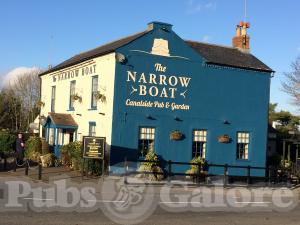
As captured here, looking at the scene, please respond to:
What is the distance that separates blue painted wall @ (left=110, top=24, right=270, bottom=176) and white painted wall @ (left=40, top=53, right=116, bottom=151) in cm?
46

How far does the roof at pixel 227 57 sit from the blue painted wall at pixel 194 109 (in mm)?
347

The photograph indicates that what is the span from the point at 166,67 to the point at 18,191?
11.5 m

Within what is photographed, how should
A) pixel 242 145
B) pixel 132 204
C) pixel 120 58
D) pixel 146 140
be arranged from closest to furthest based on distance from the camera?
pixel 132 204
pixel 120 58
pixel 146 140
pixel 242 145

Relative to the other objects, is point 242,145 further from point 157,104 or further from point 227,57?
point 157,104

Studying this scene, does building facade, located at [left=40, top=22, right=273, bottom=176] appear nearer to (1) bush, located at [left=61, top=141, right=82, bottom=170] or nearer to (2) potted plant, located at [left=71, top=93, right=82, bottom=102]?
(2) potted plant, located at [left=71, top=93, right=82, bottom=102]

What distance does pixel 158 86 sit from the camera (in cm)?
2444

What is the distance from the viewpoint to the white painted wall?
2353 centimetres

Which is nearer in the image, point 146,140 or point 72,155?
point 146,140

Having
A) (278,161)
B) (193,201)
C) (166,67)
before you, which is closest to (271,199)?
(193,201)

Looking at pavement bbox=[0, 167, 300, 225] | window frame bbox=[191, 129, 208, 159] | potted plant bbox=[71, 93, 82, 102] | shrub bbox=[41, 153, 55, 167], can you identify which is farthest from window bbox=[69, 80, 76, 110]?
window frame bbox=[191, 129, 208, 159]

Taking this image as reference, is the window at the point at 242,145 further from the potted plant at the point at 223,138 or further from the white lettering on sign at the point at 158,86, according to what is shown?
the white lettering on sign at the point at 158,86

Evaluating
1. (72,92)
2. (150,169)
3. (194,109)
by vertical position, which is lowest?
(150,169)

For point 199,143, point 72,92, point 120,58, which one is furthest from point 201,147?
point 72,92

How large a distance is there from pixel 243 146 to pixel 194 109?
12.5 ft
